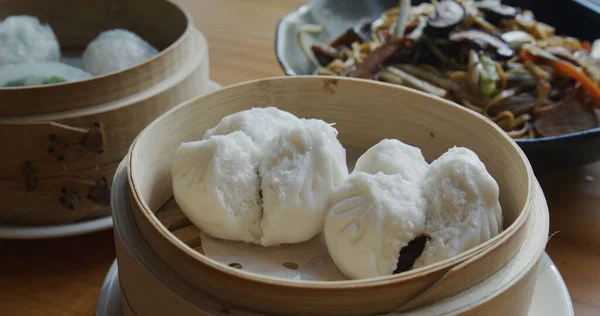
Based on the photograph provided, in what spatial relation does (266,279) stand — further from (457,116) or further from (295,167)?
(457,116)

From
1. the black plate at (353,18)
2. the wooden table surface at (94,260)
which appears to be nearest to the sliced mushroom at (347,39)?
the black plate at (353,18)

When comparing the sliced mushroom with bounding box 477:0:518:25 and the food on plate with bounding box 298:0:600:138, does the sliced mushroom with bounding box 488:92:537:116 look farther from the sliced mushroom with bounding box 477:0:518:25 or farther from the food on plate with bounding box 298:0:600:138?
the sliced mushroom with bounding box 477:0:518:25

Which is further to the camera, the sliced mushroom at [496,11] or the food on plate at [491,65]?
the sliced mushroom at [496,11]

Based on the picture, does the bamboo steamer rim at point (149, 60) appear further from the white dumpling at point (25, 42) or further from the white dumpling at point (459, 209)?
the white dumpling at point (459, 209)

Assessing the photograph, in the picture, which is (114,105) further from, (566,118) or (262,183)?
(566,118)

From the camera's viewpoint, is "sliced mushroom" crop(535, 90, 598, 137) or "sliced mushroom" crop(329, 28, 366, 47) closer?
"sliced mushroom" crop(535, 90, 598, 137)

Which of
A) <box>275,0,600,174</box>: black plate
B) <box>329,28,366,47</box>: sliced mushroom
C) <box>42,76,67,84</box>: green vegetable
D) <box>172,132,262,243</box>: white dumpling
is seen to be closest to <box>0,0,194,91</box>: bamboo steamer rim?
<box>42,76,67,84</box>: green vegetable

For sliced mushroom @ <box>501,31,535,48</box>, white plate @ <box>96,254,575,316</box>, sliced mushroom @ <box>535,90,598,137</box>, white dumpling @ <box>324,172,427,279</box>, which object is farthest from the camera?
sliced mushroom @ <box>501,31,535,48</box>
